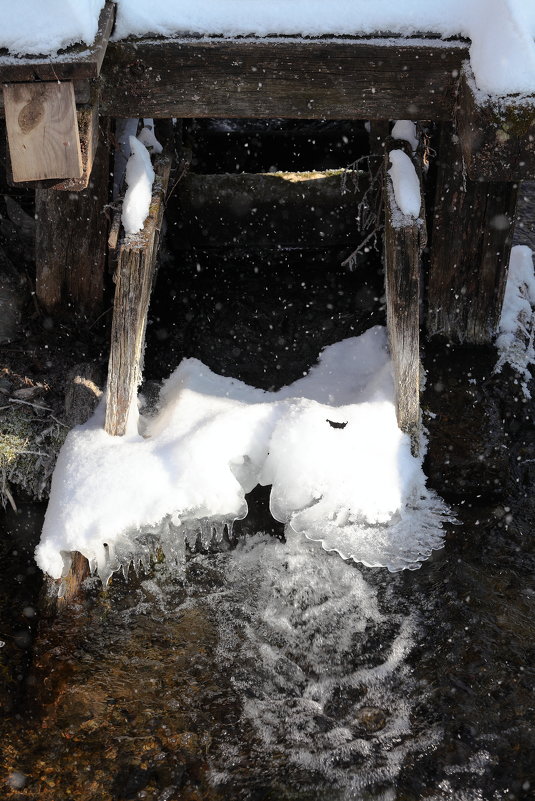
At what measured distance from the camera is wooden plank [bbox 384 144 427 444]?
383cm

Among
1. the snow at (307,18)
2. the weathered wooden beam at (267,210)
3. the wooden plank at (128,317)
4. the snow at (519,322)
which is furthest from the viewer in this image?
the weathered wooden beam at (267,210)

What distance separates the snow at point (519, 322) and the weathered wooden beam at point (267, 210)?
121cm

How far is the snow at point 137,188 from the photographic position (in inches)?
151

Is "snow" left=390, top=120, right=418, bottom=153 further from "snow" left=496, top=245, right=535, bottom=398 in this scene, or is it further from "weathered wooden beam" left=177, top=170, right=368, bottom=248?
"snow" left=496, top=245, right=535, bottom=398

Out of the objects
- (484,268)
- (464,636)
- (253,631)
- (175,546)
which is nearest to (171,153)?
(484,268)

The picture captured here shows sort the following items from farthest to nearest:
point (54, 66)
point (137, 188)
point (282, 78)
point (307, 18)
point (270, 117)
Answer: point (137, 188) < point (270, 117) < point (282, 78) < point (307, 18) < point (54, 66)

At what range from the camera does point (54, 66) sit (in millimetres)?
3074

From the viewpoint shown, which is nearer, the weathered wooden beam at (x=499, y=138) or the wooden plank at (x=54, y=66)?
the wooden plank at (x=54, y=66)

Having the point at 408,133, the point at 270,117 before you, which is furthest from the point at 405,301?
the point at 270,117

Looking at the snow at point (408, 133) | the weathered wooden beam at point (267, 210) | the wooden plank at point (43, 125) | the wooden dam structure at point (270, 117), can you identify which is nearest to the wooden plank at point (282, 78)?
the wooden dam structure at point (270, 117)

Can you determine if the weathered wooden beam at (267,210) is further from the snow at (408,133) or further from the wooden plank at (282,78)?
the wooden plank at (282,78)

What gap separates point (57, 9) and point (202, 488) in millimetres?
2222

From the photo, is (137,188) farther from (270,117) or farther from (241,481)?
(241,481)

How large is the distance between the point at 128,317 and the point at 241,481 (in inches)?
40.6
